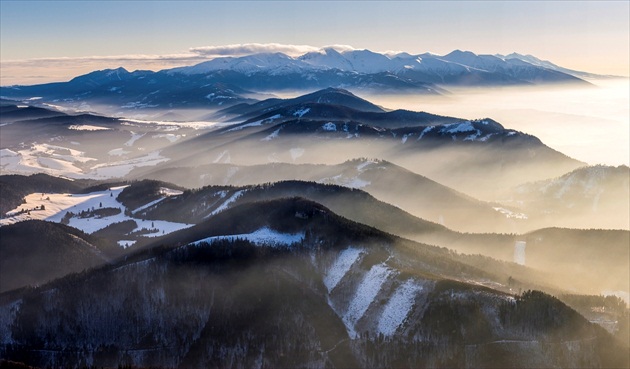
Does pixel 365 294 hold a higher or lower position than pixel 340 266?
lower

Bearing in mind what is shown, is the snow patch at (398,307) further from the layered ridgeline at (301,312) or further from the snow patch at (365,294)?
the snow patch at (365,294)

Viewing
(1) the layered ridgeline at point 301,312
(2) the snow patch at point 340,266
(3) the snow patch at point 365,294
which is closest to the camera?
(1) the layered ridgeline at point 301,312

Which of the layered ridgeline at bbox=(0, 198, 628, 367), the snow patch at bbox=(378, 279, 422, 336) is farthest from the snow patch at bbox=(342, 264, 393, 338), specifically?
the snow patch at bbox=(378, 279, 422, 336)

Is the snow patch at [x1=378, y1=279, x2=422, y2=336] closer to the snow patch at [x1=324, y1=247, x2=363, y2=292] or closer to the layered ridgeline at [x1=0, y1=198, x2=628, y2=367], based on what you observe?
the layered ridgeline at [x1=0, y1=198, x2=628, y2=367]

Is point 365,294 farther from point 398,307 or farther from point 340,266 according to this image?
point 340,266

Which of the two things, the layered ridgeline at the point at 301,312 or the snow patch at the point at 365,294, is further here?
the snow patch at the point at 365,294

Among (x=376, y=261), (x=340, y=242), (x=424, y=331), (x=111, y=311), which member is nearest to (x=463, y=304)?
(x=424, y=331)

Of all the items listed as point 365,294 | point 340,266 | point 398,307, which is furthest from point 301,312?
point 398,307

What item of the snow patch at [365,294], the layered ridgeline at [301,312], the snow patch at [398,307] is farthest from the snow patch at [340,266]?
the snow patch at [398,307]
